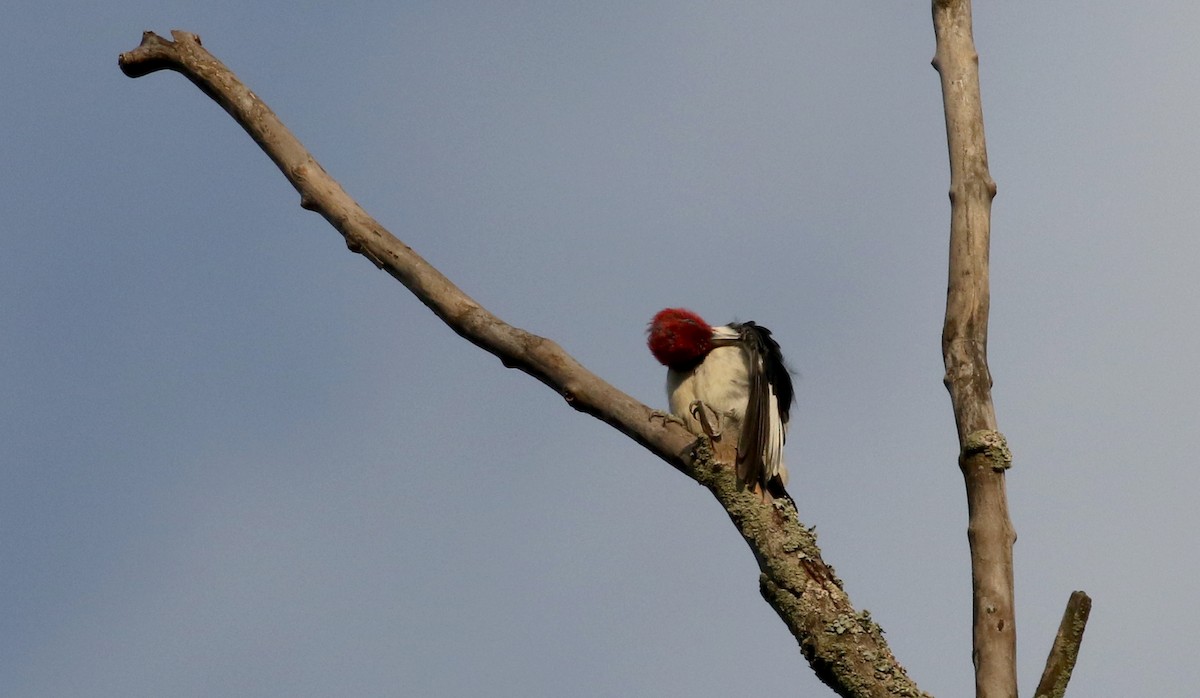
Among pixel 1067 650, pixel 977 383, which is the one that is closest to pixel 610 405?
pixel 977 383

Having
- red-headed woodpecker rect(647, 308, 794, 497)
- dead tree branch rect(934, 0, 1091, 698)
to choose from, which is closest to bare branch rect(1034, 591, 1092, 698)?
dead tree branch rect(934, 0, 1091, 698)

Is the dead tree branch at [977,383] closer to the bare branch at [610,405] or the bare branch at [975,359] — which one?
the bare branch at [975,359]

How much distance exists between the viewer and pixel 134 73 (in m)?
5.54

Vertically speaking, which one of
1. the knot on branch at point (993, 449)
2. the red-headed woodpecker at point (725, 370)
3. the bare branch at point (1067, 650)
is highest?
the red-headed woodpecker at point (725, 370)

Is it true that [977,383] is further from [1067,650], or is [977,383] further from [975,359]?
[1067,650]

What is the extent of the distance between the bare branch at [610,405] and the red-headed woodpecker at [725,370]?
1.05 m

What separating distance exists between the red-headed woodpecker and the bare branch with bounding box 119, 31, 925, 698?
1.05m

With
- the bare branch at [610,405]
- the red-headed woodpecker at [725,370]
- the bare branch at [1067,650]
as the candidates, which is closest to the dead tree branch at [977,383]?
the bare branch at [1067,650]

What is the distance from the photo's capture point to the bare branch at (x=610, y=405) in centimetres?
432

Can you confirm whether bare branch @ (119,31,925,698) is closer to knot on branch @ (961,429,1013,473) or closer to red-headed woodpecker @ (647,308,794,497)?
knot on branch @ (961,429,1013,473)

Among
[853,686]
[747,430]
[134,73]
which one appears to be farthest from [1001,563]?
[134,73]

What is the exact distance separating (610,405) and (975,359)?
1224 mm

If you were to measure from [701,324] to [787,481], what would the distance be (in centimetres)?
84

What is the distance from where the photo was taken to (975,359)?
177 inches
